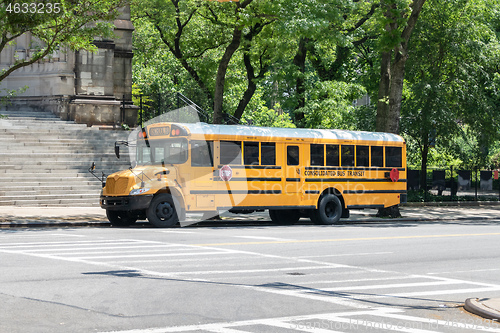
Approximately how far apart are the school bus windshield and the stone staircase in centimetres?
571

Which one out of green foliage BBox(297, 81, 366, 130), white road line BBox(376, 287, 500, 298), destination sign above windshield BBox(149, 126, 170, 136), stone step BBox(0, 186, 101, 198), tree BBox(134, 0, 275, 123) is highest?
tree BBox(134, 0, 275, 123)

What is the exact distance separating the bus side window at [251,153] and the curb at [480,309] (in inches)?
474

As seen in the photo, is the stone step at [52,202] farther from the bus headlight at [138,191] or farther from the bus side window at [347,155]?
the bus side window at [347,155]

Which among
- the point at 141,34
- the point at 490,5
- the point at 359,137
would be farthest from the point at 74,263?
the point at 141,34

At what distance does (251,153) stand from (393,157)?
5.76 meters

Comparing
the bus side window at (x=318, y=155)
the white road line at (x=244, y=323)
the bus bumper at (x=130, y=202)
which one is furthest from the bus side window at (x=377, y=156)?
the white road line at (x=244, y=323)

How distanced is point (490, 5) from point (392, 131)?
40.5 ft

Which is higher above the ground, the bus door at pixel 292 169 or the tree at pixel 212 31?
the tree at pixel 212 31

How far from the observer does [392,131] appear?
2414 centimetres

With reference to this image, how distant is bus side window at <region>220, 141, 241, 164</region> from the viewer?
1936 cm

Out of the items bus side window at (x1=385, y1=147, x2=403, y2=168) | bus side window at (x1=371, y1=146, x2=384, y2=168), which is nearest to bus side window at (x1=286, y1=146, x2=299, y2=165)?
bus side window at (x1=371, y1=146, x2=384, y2=168)

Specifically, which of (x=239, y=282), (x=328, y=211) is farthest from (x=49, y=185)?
(x=239, y=282)

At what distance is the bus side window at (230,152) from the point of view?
1936 cm

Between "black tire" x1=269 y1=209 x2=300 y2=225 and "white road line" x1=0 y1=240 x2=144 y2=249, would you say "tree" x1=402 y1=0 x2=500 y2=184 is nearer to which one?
"black tire" x1=269 y1=209 x2=300 y2=225
